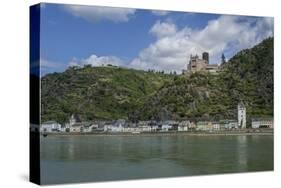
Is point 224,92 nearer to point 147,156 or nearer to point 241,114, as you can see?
point 241,114

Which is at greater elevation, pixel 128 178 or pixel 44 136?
pixel 44 136

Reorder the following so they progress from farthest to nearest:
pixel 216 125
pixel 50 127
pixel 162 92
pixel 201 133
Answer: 1. pixel 216 125
2. pixel 201 133
3. pixel 162 92
4. pixel 50 127

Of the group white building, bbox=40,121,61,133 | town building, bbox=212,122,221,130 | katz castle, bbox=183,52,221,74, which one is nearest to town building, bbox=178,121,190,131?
town building, bbox=212,122,221,130

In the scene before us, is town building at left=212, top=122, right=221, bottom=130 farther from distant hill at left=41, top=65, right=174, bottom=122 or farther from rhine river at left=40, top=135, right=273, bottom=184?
distant hill at left=41, top=65, right=174, bottom=122

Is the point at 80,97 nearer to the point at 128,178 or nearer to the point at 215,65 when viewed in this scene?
the point at 128,178

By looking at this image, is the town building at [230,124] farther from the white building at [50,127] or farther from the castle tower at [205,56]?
the white building at [50,127]

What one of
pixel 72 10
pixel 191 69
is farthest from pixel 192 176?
pixel 72 10

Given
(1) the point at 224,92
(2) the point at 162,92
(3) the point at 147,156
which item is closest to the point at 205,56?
(1) the point at 224,92
